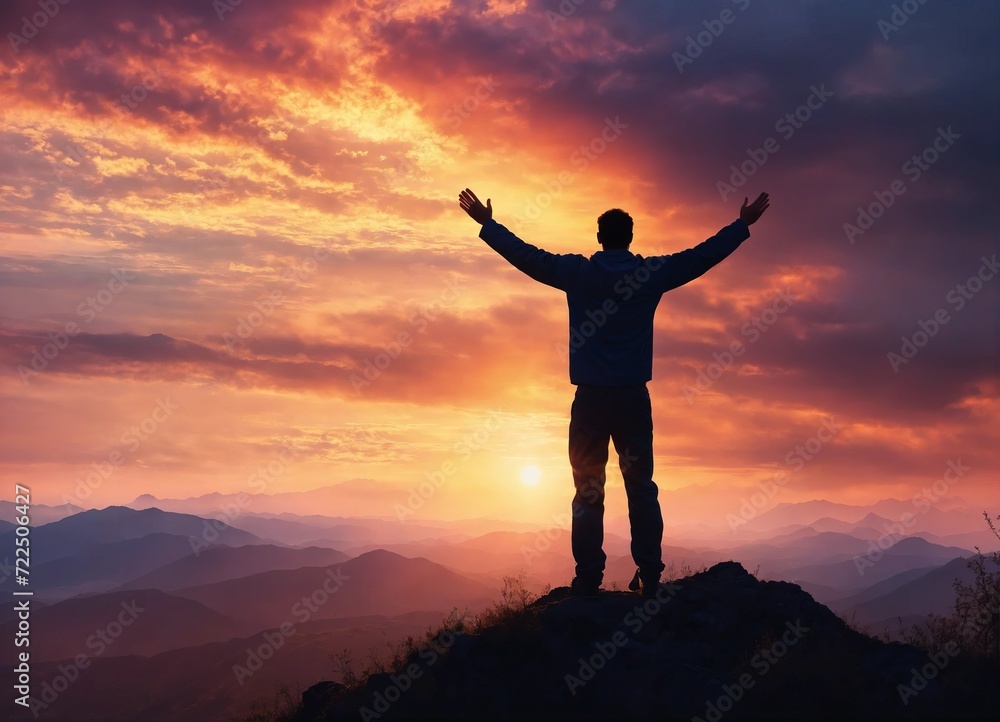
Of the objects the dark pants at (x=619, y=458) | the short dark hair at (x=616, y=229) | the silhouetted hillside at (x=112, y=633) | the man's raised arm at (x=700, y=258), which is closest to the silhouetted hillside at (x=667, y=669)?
the dark pants at (x=619, y=458)

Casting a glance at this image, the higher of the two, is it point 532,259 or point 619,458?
point 532,259

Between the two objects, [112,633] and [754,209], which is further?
[112,633]

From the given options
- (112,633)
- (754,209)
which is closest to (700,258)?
(754,209)

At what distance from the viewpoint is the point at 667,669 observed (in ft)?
24.2

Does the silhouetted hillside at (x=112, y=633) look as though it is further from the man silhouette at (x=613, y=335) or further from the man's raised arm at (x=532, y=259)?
the man's raised arm at (x=532, y=259)

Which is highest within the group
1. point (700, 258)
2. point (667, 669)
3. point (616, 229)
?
point (616, 229)

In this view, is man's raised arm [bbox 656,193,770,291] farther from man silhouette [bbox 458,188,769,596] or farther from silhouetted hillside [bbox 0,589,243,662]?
silhouetted hillside [bbox 0,589,243,662]

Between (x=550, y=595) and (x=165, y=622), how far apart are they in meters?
218

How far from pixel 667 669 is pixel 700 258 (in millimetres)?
4282

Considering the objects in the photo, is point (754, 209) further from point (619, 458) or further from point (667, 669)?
point (667, 669)

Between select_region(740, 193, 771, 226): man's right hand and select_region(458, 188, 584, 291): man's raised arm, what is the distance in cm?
191

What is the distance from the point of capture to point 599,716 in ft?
23.1

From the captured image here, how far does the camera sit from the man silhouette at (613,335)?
26.4ft

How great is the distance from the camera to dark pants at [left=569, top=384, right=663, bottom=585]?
8117mm
